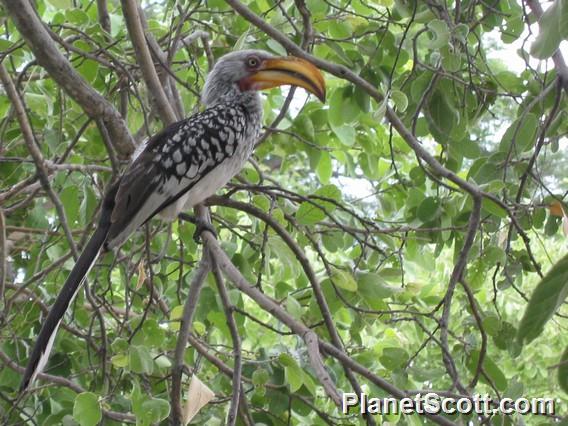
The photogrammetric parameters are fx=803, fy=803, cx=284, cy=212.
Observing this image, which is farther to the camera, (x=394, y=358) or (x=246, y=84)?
(x=246, y=84)

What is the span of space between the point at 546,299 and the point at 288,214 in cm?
180

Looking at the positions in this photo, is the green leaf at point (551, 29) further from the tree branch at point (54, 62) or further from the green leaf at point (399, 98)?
the tree branch at point (54, 62)

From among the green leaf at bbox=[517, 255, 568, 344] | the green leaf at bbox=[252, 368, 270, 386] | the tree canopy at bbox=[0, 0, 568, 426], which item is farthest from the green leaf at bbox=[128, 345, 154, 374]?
the green leaf at bbox=[517, 255, 568, 344]

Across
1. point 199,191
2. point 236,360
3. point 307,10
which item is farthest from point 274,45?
point 236,360

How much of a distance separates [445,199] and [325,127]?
27.6 inches

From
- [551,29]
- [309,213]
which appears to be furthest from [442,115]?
[551,29]

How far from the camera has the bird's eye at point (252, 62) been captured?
2.83 meters

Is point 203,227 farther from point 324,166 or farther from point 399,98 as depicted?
point 324,166

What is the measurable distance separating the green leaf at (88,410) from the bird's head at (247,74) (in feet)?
3.91

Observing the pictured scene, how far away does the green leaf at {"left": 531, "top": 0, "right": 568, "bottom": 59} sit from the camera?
99cm

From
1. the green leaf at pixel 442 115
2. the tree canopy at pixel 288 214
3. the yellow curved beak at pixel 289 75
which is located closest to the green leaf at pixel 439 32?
the tree canopy at pixel 288 214

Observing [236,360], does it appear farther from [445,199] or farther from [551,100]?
[551,100]

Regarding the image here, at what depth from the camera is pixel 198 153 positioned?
2.54m

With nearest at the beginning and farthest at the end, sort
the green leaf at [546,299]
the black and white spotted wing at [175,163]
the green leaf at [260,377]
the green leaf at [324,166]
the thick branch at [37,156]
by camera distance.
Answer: the green leaf at [546,299], the thick branch at [37,156], the green leaf at [260,377], the black and white spotted wing at [175,163], the green leaf at [324,166]
